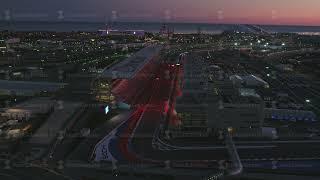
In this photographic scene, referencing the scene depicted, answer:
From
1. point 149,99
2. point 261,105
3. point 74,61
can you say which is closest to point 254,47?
point 74,61

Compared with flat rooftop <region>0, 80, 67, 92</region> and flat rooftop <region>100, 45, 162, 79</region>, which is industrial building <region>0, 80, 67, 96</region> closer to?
flat rooftop <region>0, 80, 67, 92</region>

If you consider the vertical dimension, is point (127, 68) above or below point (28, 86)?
above

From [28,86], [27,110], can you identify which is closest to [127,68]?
[28,86]

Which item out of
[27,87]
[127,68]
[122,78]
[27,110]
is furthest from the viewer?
[127,68]

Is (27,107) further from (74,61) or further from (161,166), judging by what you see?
(74,61)

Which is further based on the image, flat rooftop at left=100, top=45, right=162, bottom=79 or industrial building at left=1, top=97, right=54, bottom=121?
flat rooftop at left=100, top=45, right=162, bottom=79

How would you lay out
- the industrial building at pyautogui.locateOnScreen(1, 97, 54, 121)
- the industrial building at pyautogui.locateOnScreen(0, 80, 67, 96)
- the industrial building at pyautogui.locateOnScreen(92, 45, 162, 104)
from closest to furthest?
1. the industrial building at pyautogui.locateOnScreen(1, 97, 54, 121)
2. the industrial building at pyautogui.locateOnScreen(92, 45, 162, 104)
3. the industrial building at pyautogui.locateOnScreen(0, 80, 67, 96)

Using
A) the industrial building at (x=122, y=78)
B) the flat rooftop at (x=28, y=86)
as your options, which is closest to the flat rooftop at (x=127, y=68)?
the industrial building at (x=122, y=78)

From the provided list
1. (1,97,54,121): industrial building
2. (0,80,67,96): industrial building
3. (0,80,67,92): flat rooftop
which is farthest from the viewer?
(0,80,67,92): flat rooftop

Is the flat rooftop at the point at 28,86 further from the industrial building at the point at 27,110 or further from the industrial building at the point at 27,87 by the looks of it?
the industrial building at the point at 27,110

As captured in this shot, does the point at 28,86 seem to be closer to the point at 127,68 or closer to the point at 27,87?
the point at 27,87

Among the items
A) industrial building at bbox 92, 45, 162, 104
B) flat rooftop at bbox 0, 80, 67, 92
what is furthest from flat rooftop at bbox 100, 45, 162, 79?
flat rooftop at bbox 0, 80, 67, 92
